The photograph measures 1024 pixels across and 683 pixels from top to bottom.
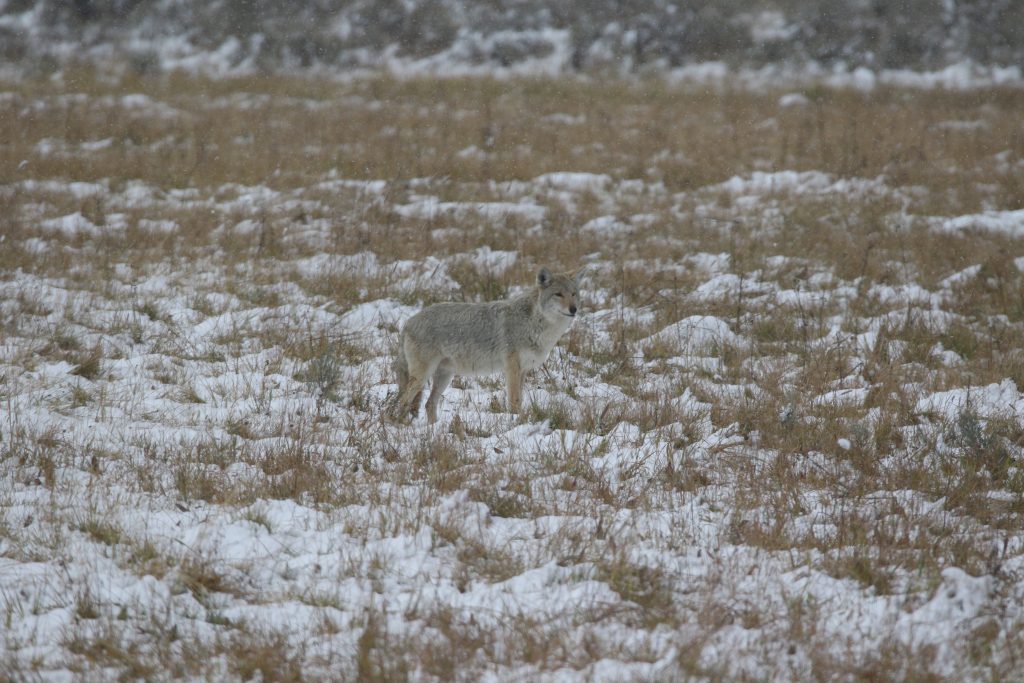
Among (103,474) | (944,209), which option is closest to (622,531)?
(103,474)

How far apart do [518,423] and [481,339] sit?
1039mm

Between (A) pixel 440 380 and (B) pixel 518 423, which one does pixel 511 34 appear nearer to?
(A) pixel 440 380

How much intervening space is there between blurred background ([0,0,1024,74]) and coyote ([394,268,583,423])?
20785 mm

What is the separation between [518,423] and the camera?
730 centimetres

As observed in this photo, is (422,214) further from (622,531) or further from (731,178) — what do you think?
(622,531)

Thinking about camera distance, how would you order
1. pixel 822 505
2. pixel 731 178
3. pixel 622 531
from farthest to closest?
pixel 731 178
pixel 822 505
pixel 622 531

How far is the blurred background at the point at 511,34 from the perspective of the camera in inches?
1080

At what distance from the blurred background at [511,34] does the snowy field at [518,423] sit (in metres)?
10.5

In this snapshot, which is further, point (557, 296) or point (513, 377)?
point (557, 296)

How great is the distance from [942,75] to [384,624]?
91.6 ft

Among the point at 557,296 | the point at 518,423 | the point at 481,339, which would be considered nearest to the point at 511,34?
the point at 557,296

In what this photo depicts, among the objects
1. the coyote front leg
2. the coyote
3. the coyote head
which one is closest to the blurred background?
the coyote head

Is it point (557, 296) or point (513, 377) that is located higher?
point (557, 296)

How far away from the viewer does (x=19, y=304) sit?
972cm
